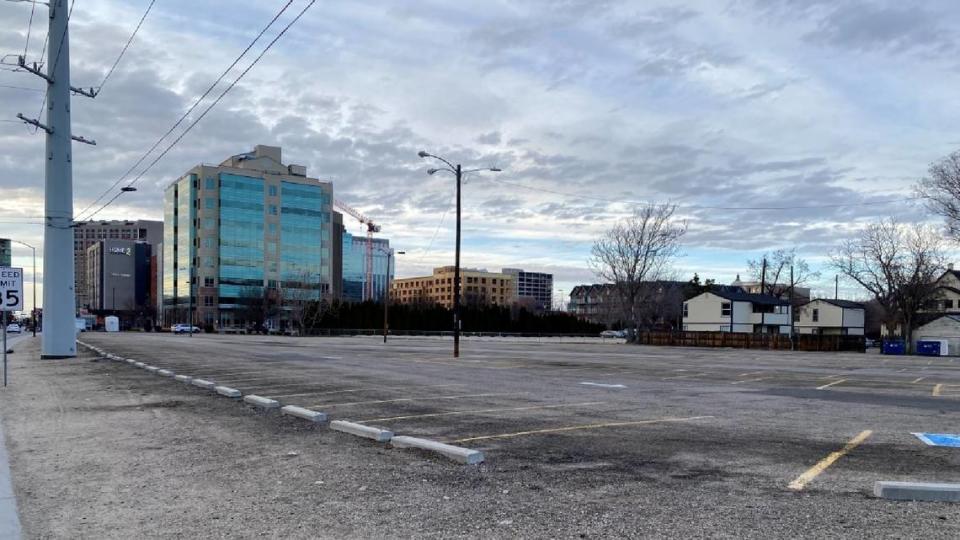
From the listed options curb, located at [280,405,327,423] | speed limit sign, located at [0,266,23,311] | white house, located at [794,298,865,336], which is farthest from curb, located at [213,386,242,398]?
white house, located at [794,298,865,336]

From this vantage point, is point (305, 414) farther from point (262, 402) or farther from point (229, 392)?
point (229, 392)

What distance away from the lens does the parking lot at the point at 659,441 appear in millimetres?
5914

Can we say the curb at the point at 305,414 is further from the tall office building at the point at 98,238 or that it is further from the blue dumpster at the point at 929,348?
the tall office building at the point at 98,238

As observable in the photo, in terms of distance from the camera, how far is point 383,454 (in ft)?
28.3

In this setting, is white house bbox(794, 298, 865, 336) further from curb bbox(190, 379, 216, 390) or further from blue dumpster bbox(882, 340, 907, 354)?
curb bbox(190, 379, 216, 390)

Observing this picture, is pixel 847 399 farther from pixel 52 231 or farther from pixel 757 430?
pixel 52 231

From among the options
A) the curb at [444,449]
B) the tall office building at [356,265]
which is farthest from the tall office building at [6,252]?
the tall office building at [356,265]

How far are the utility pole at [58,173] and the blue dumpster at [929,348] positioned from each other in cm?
5983

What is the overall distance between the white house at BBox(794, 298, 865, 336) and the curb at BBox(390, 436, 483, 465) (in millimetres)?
89674

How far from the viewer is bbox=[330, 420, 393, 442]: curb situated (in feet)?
31.2

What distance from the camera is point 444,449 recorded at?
27.8 ft

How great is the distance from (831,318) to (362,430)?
9219 cm

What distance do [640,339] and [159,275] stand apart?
129140 mm

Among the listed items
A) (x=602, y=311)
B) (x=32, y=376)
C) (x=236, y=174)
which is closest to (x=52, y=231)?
(x=32, y=376)
